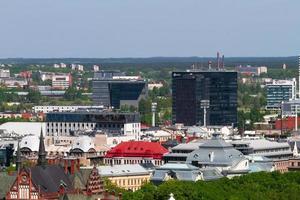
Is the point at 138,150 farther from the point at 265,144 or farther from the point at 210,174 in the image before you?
the point at 210,174

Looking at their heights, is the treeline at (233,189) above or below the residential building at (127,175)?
above

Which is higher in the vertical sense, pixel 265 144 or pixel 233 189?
pixel 233 189

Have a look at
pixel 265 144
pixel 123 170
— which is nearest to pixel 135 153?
pixel 265 144

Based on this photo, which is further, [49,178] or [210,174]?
[210,174]

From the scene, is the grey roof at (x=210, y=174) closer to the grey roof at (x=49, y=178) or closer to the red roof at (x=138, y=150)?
the grey roof at (x=49, y=178)

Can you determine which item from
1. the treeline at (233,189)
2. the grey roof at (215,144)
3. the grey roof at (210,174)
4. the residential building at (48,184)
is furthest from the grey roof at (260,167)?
the residential building at (48,184)

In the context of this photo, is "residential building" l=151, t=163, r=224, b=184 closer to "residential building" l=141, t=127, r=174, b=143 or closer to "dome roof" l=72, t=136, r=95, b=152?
"dome roof" l=72, t=136, r=95, b=152

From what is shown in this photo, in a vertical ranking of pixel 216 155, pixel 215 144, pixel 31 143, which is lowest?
pixel 31 143
